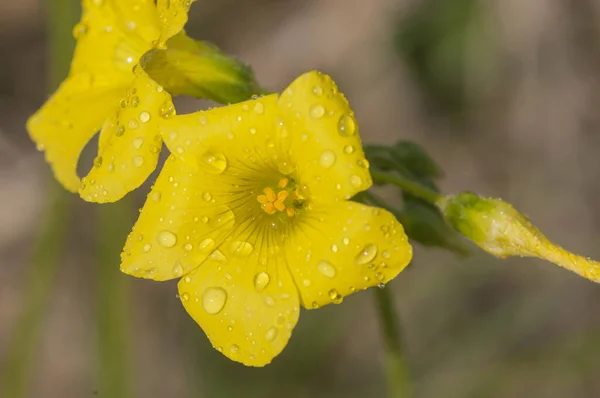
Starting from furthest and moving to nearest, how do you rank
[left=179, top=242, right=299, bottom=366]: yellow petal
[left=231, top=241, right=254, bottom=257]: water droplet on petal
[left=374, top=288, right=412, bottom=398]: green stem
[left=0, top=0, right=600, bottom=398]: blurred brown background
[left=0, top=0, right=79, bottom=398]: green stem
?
1. [left=0, top=0, right=600, bottom=398]: blurred brown background
2. [left=0, top=0, right=79, bottom=398]: green stem
3. [left=374, top=288, right=412, bottom=398]: green stem
4. [left=231, top=241, right=254, bottom=257]: water droplet on petal
5. [left=179, top=242, right=299, bottom=366]: yellow petal

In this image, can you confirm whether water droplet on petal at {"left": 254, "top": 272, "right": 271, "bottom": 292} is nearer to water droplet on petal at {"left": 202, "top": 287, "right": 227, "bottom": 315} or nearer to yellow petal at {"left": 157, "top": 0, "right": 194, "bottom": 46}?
water droplet on petal at {"left": 202, "top": 287, "right": 227, "bottom": 315}

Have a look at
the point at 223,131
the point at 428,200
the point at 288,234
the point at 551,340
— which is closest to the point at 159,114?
the point at 223,131

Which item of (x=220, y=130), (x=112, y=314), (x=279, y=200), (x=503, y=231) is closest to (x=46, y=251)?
(x=112, y=314)

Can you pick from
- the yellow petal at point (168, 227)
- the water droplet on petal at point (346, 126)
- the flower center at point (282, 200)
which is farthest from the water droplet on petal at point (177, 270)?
the water droplet on petal at point (346, 126)

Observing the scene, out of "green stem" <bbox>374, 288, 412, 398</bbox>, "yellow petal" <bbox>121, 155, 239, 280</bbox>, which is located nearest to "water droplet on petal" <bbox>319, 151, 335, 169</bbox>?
"yellow petal" <bbox>121, 155, 239, 280</bbox>

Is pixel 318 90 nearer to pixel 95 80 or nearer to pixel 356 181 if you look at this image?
pixel 356 181

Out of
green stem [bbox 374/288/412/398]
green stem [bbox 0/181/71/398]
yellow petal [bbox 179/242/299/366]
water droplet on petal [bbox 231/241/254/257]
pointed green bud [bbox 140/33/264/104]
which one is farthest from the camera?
green stem [bbox 0/181/71/398]

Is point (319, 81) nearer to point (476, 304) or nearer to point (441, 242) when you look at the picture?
point (441, 242)
